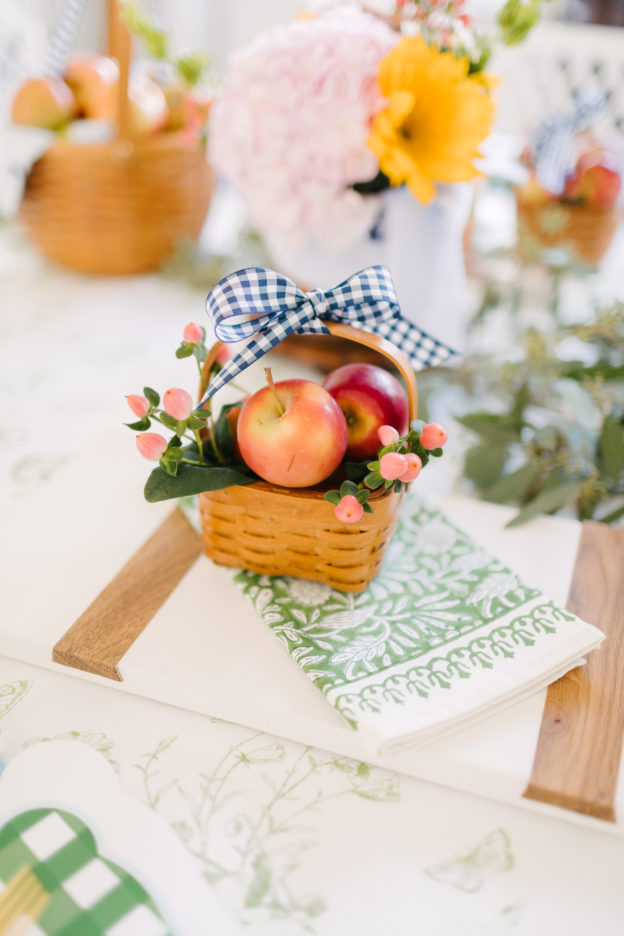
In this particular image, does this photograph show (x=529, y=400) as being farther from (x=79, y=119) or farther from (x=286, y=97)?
(x=79, y=119)

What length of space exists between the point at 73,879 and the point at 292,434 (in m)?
0.33

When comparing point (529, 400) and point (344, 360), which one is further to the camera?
point (344, 360)

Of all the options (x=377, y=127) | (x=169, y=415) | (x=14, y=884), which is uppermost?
(x=377, y=127)

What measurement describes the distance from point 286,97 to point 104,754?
0.72 m

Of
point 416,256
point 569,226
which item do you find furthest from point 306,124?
point 569,226

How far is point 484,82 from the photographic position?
0.80 metres

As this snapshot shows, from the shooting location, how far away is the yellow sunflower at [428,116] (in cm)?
75

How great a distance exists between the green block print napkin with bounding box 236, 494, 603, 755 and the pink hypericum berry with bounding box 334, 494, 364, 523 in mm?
113

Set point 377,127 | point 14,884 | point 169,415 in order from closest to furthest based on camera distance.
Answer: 1. point 14,884
2. point 169,415
3. point 377,127

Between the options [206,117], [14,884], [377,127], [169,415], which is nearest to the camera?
[14,884]

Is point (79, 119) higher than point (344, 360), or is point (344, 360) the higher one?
point (79, 119)

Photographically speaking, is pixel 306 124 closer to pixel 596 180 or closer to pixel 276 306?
pixel 276 306

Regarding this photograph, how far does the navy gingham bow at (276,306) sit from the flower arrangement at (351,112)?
0.80ft

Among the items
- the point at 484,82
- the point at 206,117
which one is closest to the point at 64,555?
the point at 484,82
